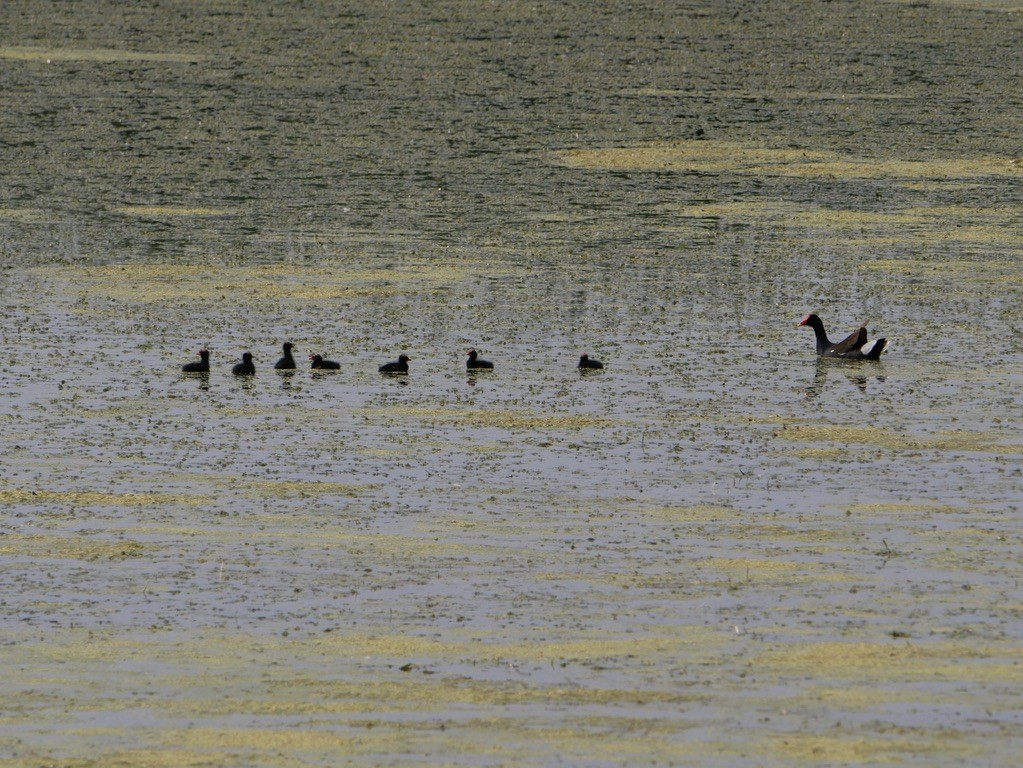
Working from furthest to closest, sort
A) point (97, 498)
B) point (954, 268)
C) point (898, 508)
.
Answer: point (954, 268)
point (97, 498)
point (898, 508)

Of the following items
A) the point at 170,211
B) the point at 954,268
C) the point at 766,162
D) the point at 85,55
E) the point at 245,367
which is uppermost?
the point at 85,55

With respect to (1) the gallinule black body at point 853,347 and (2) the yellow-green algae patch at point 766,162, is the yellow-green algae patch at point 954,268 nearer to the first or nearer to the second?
(1) the gallinule black body at point 853,347

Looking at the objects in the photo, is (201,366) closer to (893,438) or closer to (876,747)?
(893,438)

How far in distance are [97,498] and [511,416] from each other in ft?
11.6

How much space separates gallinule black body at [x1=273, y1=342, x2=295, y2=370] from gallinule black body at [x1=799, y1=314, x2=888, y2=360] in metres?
4.46

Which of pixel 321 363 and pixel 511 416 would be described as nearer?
pixel 511 416

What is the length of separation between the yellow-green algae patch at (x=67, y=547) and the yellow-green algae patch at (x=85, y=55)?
78.4 feet

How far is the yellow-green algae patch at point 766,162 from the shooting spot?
26.3 meters

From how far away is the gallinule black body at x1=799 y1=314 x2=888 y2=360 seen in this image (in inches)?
678

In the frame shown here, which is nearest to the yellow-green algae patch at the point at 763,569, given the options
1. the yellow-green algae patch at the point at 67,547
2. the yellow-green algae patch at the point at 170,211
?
the yellow-green algae patch at the point at 67,547

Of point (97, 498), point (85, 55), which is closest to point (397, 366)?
point (97, 498)

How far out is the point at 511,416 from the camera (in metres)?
15.0

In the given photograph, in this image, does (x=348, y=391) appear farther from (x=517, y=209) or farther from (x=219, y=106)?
(x=219, y=106)

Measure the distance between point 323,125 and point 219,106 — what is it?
2.22 metres
